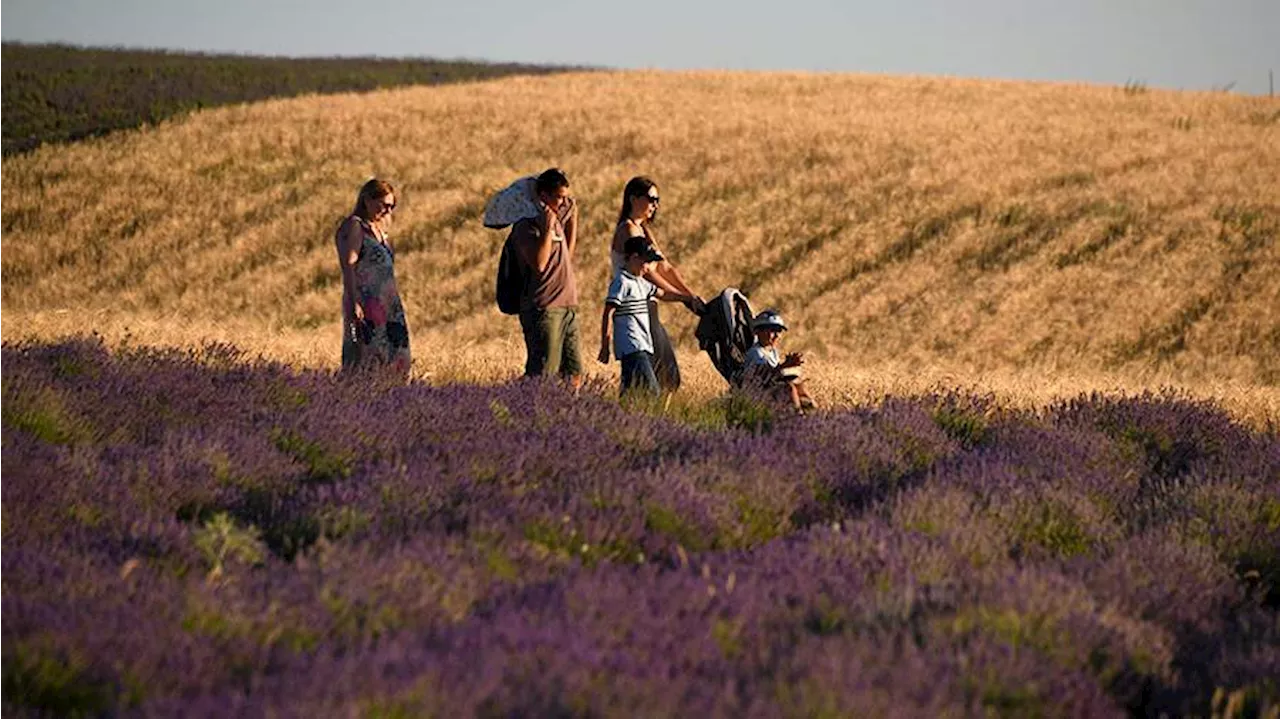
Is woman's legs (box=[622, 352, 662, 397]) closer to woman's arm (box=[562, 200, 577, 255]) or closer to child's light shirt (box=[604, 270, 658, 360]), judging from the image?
child's light shirt (box=[604, 270, 658, 360])

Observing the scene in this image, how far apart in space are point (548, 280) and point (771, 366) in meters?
1.54

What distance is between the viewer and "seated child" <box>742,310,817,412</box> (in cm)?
952

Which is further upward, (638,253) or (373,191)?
(373,191)

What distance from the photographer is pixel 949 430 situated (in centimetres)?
911

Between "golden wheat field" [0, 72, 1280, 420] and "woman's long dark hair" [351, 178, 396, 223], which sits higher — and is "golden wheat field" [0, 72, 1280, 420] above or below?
below

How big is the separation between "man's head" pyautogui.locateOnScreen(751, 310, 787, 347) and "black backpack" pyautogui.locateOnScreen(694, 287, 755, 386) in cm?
10

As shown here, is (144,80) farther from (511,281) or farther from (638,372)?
(638,372)

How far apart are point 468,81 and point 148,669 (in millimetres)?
41299

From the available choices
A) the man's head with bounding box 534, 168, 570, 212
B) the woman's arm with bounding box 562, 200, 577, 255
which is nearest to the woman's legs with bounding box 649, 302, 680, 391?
the woman's arm with bounding box 562, 200, 577, 255

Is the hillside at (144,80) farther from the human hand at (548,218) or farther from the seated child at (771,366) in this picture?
the seated child at (771,366)

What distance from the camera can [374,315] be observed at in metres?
10.3

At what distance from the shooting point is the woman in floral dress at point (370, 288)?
10.1 meters

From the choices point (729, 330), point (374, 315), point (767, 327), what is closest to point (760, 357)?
point (767, 327)

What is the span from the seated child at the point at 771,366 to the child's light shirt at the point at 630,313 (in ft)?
2.24
